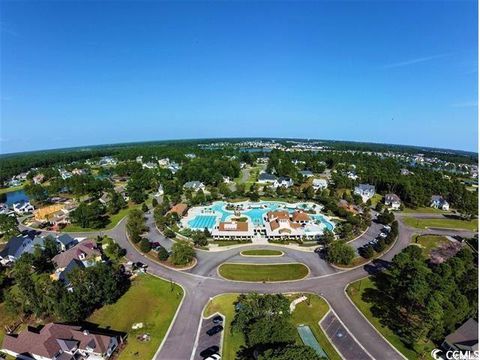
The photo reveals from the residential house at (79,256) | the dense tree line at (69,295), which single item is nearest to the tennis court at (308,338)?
the dense tree line at (69,295)

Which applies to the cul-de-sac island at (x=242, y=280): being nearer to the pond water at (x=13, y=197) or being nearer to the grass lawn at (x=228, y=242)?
the grass lawn at (x=228, y=242)

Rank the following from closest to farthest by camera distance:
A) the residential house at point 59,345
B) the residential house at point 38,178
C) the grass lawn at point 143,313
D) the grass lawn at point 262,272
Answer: the residential house at point 59,345
the grass lawn at point 143,313
the grass lawn at point 262,272
the residential house at point 38,178

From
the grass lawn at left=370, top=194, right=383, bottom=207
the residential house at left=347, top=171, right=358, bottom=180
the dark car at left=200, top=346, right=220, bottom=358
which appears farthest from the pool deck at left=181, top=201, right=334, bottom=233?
the residential house at left=347, top=171, right=358, bottom=180

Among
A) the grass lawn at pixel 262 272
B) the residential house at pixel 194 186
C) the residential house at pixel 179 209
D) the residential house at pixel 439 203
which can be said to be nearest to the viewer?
the grass lawn at pixel 262 272

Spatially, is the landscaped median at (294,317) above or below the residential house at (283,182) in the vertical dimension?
below

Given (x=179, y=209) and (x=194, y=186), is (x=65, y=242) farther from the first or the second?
(x=194, y=186)

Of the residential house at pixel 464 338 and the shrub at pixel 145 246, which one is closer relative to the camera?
the residential house at pixel 464 338

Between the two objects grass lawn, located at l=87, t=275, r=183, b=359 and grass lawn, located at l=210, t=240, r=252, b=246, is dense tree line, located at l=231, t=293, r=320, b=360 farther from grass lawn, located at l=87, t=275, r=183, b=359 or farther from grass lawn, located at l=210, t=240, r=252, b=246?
grass lawn, located at l=210, t=240, r=252, b=246

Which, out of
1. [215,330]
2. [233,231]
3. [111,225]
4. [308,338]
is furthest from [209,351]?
[111,225]
